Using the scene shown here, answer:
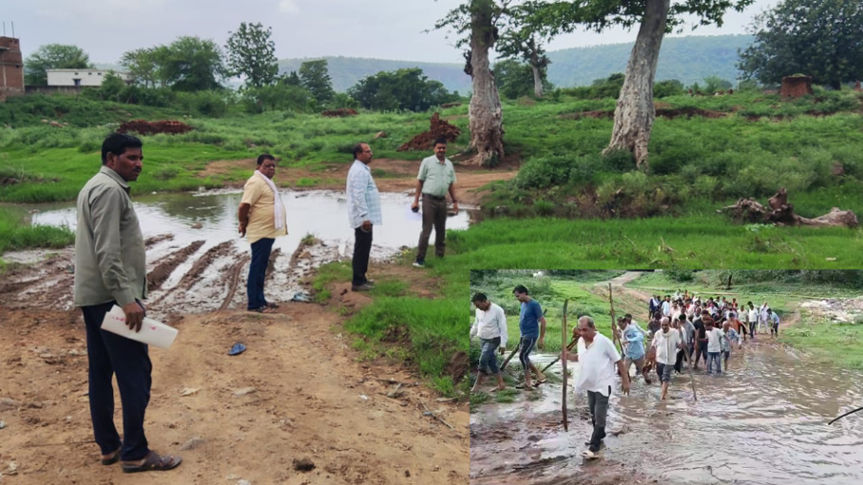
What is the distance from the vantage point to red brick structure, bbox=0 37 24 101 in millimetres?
53219

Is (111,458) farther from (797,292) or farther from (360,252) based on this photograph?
(360,252)

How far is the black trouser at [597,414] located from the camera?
2.89m

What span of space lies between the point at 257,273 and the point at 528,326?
5077 millimetres

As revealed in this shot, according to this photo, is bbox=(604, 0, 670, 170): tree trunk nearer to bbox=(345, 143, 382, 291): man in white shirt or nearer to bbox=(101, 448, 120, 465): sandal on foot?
bbox=(345, 143, 382, 291): man in white shirt

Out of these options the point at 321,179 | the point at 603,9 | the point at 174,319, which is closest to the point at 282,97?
the point at 321,179

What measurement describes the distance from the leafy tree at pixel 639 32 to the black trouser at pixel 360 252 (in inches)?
430

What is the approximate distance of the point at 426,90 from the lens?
2886 inches

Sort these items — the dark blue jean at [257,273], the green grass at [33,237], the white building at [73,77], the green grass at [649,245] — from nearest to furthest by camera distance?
the dark blue jean at [257,273] → the green grass at [649,245] → the green grass at [33,237] → the white building at [73,77]

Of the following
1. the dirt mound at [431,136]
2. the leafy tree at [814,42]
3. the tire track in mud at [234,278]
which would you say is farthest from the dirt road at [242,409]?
the leafy tree at [814,42]

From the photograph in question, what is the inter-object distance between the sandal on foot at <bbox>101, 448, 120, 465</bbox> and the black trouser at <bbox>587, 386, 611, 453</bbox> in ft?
9.02

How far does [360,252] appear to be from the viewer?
27.1 ft

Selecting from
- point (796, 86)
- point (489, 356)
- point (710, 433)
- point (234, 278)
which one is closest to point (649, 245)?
point (234, 278)

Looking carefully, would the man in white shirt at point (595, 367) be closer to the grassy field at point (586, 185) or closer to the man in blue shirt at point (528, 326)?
the grassy field at point (586, 185)

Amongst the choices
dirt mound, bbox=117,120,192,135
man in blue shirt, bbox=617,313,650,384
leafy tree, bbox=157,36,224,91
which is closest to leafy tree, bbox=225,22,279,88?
leafy tree, bbox=157,36,224,91
